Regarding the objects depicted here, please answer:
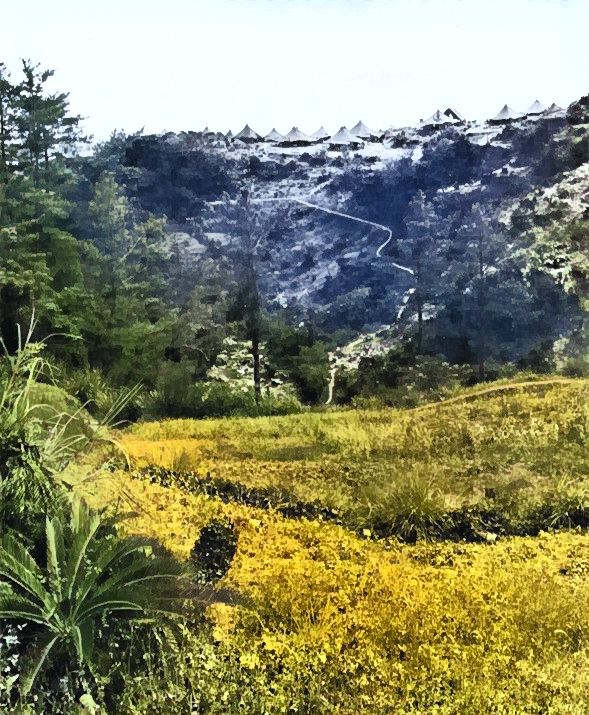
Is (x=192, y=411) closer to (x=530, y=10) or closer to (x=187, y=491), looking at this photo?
(x=187, y=491)

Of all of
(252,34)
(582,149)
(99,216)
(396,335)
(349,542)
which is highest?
(252,34)

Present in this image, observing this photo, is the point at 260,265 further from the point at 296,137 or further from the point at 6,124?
the point at 6,124

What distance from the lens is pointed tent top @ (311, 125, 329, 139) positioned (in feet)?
9.58

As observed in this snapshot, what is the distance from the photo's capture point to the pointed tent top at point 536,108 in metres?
2.87

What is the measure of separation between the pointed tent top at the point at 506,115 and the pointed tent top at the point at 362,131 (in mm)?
465

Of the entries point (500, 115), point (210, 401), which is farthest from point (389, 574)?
point (500, 115)

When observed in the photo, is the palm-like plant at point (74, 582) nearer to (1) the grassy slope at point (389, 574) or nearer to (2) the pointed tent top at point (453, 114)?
(1) the grassy slope at point (389, 574)

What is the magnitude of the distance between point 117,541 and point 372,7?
2241mm

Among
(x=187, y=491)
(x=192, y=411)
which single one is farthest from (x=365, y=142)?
(x=187, y=491)

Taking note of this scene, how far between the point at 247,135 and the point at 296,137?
0.19 meters

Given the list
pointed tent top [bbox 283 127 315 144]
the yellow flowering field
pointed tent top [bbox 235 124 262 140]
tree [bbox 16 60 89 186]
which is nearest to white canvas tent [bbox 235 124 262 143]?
pointed tent top [bbox 235 124 262 140]

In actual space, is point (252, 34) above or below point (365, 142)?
above

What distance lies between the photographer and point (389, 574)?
2.71 metres

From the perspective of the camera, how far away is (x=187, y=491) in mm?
2855
